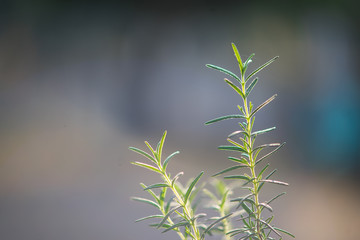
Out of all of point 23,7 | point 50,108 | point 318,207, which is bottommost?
point 318,207

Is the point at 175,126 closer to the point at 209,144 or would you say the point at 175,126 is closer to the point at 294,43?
the point at 209,144

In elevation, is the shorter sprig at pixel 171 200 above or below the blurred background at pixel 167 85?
below

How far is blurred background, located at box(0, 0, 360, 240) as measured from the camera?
84.9 inches

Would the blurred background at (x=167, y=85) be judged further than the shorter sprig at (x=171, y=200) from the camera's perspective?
Yes

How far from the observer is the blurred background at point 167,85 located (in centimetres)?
216

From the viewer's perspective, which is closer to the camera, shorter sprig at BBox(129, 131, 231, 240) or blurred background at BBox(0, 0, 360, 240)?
shorter sprig at BBox(129, 131, 231, 240)

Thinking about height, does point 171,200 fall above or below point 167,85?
below

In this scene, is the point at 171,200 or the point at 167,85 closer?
the point at 171,200

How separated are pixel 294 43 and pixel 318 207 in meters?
1.04

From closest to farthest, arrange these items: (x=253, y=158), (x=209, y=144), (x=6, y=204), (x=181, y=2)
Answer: (x=253, y=158), (x=6, y=204), (x=209, y=144), (x=181, y=2)

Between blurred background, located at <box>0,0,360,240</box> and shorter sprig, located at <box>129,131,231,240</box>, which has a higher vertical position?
blurred background, located at <box>0,0,360,240</box>

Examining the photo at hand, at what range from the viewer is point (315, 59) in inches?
96.5

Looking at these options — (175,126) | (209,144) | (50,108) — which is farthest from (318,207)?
(50,108)

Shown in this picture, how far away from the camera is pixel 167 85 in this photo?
2.45 m
